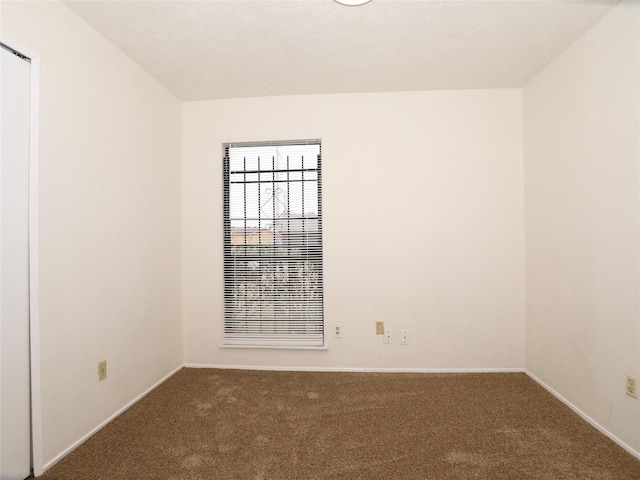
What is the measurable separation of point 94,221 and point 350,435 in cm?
203

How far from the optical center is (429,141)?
291 centimetres

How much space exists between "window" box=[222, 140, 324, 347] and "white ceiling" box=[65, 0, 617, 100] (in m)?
0.64

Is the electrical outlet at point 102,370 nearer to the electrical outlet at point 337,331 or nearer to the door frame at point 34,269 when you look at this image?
the door frame at point 34,269

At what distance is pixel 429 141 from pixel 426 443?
231cm

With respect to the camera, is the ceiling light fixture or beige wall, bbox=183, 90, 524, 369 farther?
beige wall, bbox=183, 90, 524, 369

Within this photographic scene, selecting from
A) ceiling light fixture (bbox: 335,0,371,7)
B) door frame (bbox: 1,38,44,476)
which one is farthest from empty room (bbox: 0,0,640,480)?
ceiling light fixture (bbox: 335,0,371,7)

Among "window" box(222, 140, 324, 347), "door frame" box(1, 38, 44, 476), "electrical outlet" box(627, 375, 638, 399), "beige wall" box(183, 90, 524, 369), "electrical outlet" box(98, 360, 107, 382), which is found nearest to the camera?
"door frame" box(1, 38, 44, 476)

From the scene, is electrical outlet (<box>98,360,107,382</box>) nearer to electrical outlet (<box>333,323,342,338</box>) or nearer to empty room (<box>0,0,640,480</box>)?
empty room (<box>0,0,640,480</box>)

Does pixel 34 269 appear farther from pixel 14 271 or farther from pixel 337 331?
pixel 337 331

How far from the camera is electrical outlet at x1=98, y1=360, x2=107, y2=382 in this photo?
2.05 m

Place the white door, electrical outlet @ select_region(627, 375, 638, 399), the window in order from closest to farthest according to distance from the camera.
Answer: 1. the white door
2. electrical outlet @ select_region(627, 375, 638, 399)
3. the window

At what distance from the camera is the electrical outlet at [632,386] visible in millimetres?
1769

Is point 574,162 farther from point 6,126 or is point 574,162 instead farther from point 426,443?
point 6,126

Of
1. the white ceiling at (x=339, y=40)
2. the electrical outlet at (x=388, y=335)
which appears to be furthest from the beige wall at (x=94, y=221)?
the electrical outlet at (x=388, y=335)
